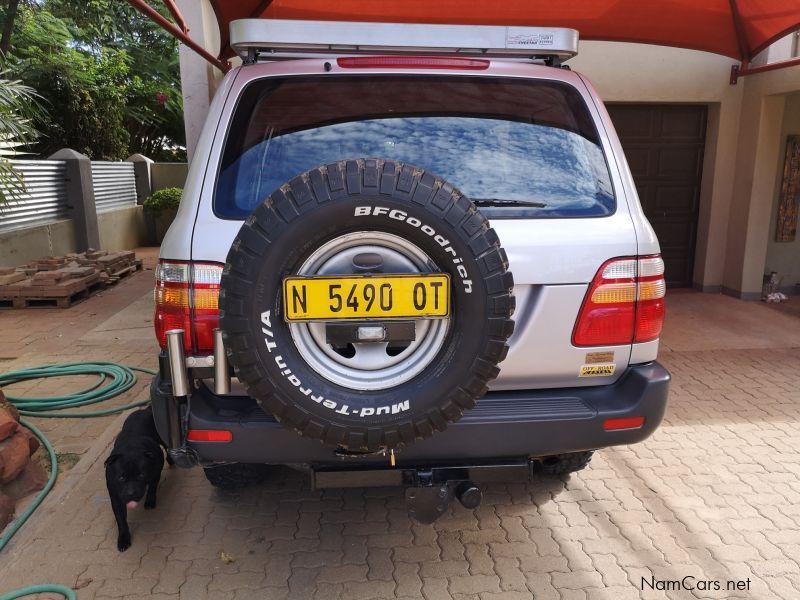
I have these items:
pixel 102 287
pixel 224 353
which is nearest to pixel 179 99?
pixel 102 287

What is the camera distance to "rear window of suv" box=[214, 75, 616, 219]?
8.28ft

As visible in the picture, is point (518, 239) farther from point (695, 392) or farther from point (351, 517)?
point (695, 392)

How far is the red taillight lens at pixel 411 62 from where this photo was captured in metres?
2.57

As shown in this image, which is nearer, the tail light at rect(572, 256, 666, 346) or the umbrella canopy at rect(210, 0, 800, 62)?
the tail light at rect(572, 256, 666, 346)

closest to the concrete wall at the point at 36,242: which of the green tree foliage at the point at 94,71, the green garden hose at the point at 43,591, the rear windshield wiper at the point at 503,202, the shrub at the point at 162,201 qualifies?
the shrub at the point at 162,201

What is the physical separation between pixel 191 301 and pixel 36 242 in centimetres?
849

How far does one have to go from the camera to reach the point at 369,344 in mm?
2150

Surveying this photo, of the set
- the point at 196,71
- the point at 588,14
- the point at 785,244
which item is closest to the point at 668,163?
the point at 785,244

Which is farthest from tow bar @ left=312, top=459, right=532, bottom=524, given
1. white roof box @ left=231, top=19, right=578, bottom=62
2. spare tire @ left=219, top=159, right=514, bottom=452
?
white roof box @ left=231, top=19, right=578, bottom=62

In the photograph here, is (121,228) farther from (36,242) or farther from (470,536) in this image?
(470,536)

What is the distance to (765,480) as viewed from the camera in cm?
358

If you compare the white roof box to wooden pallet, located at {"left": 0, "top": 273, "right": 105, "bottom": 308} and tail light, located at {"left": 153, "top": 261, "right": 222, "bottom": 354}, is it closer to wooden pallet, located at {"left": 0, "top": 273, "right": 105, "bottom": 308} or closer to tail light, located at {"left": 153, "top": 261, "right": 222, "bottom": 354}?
tail light, located at {"left": 153, "top": 261, "right": 222, "bottom": 354}

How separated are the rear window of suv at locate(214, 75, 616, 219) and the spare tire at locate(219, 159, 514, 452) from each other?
52 centimetres
